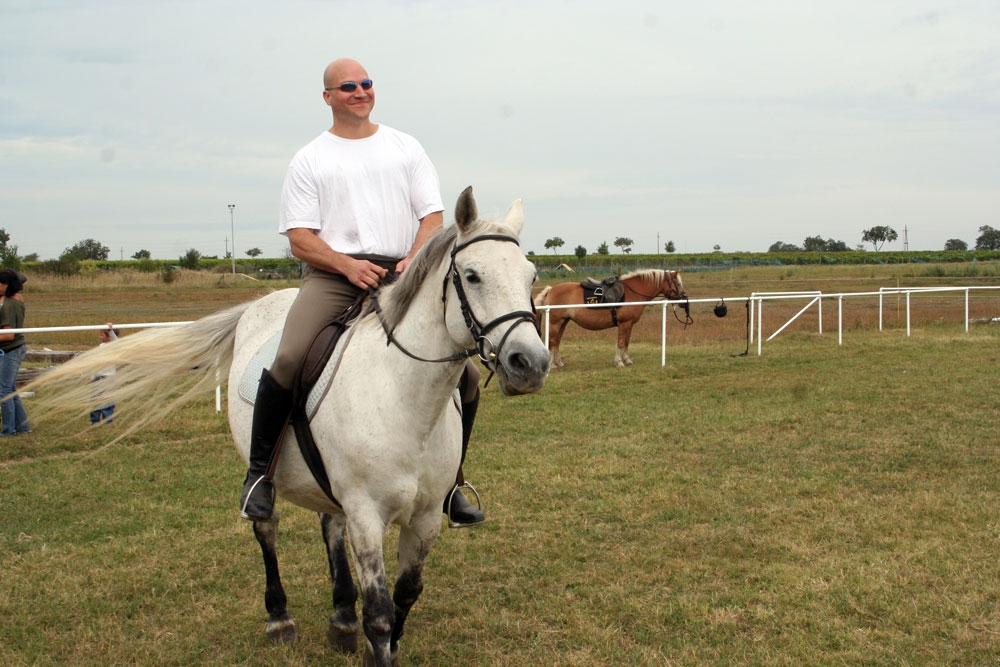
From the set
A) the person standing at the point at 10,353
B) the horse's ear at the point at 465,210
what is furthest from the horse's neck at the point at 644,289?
the horse's ear at the point at 465,210

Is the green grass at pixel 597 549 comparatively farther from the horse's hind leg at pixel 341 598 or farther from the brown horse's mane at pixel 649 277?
the brown horse's mane at pixel 649 277

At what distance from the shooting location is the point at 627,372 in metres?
14.1

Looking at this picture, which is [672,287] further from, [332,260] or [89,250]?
[89,250]

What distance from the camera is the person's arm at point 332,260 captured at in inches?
141

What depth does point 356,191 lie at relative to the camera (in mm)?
3664

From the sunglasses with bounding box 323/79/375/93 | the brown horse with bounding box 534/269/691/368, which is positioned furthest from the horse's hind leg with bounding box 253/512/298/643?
the brown horse with bounding box 534/269/691/368

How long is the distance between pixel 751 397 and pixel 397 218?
341 inches

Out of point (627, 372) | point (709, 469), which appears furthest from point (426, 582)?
point (627, 372)

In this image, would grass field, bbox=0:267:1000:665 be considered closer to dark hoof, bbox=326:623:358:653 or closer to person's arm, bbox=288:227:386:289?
dark hoof, bbox=326:623:358:653

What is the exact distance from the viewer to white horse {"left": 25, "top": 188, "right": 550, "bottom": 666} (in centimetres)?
280

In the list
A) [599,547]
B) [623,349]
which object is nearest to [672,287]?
[623,349]

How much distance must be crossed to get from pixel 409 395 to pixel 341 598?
1541 millimetres

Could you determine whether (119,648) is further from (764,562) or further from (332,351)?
(764,562)

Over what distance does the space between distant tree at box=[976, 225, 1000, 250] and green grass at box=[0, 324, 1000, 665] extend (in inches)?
4050
